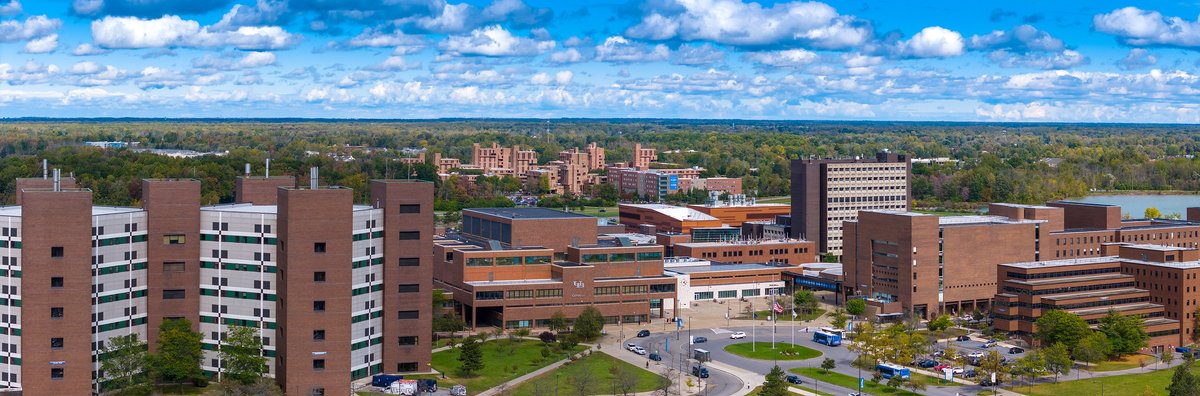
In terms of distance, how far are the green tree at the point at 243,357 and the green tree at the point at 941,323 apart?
1767 inches

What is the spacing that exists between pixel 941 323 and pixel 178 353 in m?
48.9

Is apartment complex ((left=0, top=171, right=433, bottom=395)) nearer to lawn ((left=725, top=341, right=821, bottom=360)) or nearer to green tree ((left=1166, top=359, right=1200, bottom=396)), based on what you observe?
lawn ((left=725, top=341, right=821, bottom=360))

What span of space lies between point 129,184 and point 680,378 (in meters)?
113

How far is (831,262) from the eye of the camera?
130 meters

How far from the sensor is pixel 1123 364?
84.9 metres

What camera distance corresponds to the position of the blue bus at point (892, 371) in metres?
78.1

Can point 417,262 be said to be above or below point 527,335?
above

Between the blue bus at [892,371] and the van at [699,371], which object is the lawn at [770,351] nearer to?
the blue bus at [892,371]

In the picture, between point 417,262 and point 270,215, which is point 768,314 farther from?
point 270,215

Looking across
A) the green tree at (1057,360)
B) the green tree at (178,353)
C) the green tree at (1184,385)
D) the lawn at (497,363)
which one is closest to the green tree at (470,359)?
the lawn at (497,363)

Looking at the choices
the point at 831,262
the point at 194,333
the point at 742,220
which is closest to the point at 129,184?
the point at 742,220

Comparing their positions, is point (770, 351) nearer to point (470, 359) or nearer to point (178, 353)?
point (470, 359)

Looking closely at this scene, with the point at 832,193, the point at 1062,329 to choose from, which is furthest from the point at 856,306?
the point at 832,193

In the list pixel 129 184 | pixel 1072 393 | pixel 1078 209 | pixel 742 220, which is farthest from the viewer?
pixel 129 184
